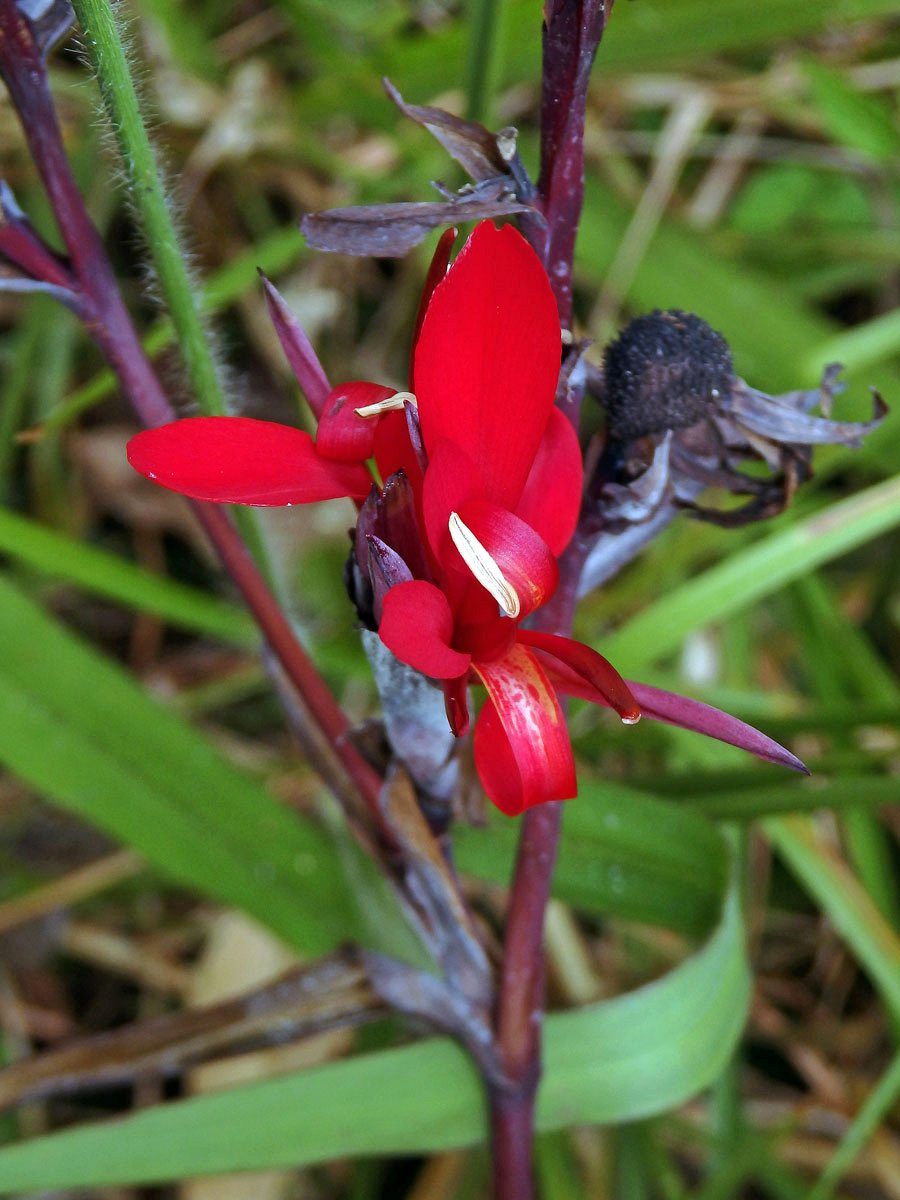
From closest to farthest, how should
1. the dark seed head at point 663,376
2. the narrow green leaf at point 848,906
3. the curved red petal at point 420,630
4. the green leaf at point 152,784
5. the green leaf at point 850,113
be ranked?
1. the curved red petal at point 420,630
2. the dark seed head at point 663,376
3. the green leaf at point 152,784
4. the narrow green leaf at point 848,906
5. the green leaf at point 850,113

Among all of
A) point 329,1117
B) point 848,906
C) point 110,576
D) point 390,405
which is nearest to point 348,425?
point 390,405

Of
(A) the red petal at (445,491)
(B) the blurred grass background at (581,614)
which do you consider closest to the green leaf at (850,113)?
(B) the blurred grass background at (581,614)

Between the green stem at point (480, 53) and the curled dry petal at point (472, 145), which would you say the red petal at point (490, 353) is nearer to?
the curled dry petal at point (472, 145)

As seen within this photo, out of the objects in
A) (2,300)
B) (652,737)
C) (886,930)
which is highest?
(2,300)

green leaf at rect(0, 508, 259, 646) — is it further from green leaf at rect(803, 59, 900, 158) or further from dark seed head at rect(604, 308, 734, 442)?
green leaf at rect(803, 59, 900, 158)

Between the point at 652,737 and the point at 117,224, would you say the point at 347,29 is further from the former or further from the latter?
the point at 652,737

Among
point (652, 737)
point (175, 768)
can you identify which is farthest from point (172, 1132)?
point (652, 737)

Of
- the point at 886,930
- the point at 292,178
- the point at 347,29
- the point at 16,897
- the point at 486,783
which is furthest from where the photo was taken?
the point at 292,178

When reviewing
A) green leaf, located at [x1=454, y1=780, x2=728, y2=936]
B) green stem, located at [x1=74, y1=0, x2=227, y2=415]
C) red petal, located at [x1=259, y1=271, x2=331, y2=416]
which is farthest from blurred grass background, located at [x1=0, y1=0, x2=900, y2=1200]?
red petal, located at [x1=259, y1=271, x2=331, y2=416]
